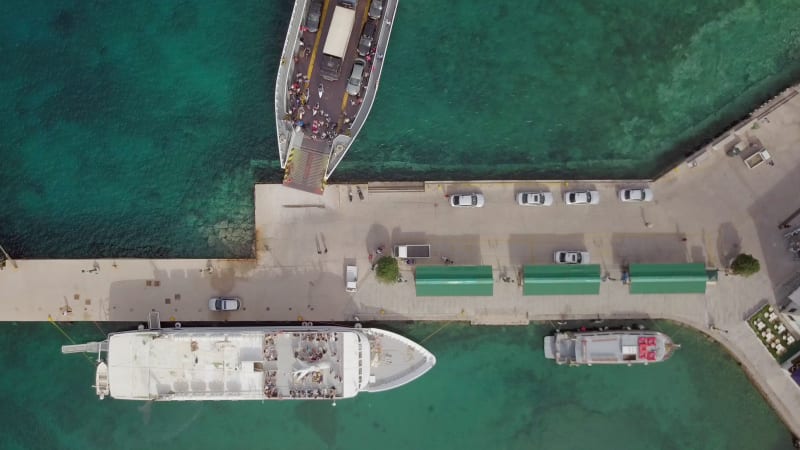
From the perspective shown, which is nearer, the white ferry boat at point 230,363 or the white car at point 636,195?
the white ferry boat at point 230,363

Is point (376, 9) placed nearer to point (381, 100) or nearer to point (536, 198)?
point (381, 100)

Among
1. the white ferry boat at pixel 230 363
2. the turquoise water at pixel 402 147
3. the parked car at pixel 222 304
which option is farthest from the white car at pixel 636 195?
the parked car at pixel 222 304

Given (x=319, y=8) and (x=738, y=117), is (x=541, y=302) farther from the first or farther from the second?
(x=319, y=8)

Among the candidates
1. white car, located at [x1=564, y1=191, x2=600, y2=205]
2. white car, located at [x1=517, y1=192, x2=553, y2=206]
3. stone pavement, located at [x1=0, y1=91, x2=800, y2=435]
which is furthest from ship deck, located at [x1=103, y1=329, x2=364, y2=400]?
white car, located at [x1=564, y1=191, x2=600, y2=205]

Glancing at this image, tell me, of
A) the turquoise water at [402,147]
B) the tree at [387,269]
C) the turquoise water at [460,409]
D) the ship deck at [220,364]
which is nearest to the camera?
the ship deck at [220,364]

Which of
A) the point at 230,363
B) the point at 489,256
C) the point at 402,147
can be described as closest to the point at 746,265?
the point at 489,256

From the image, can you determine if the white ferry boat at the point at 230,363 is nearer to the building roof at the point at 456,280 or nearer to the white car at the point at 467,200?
the building roof at the point at 456,280

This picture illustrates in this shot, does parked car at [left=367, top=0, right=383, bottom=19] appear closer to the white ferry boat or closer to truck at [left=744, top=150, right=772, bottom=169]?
the white ferry boat
